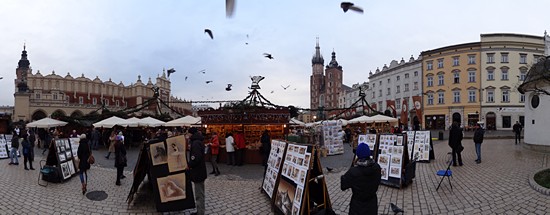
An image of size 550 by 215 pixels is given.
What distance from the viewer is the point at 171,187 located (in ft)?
18.9

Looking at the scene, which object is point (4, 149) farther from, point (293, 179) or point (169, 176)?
point (293, 179)

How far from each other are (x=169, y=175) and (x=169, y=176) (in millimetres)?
20

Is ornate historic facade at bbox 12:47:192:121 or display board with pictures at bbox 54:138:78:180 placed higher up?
ornate historic facade at bbox 12:47:192:121

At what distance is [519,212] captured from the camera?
5.45 meters

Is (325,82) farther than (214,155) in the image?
Yes

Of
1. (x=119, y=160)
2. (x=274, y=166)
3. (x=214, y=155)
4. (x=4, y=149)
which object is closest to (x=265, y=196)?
(x=274, y=166)

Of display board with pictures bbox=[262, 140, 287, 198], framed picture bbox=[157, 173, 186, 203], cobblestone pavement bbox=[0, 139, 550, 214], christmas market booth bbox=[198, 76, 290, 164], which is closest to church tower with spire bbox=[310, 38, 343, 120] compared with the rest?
christmas market booth bbox=[198, 76, 290, 164]

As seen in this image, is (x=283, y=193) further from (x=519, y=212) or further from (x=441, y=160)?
(x=441, y=160)

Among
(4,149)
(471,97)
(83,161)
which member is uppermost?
(471,97)

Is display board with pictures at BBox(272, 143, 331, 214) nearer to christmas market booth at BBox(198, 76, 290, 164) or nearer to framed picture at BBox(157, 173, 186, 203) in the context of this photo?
framed picture at BBox(157, 173, 186, 203)

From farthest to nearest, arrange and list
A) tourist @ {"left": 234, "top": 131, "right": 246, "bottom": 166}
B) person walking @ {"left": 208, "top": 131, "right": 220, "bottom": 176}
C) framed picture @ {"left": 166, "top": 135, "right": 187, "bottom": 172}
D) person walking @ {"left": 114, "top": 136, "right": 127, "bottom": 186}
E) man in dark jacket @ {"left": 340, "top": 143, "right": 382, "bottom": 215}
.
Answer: tourist @ {"left": 234, "top": 131, "right": 246, "bottom": 166} < person walking @ {"left": 208, "top": 131, "right": 220, "bottom": 176} < person walking @ {"left": 114, "top": 136, "right": 127, "bottom": 186} < framed picture @ {"left": 166, "top": 135, "right": 187, "bottom": 172} < man in dark jacket @ {"left": 340, "top": 143, "right": 382, "bottom": 215}

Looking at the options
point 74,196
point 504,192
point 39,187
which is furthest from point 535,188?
point 39,187

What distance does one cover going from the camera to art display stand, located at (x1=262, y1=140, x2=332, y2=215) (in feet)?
15.7

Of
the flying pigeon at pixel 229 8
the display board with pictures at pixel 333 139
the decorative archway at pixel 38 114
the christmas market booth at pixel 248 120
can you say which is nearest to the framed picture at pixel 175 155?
the flying pigeon at pixel 229 8
